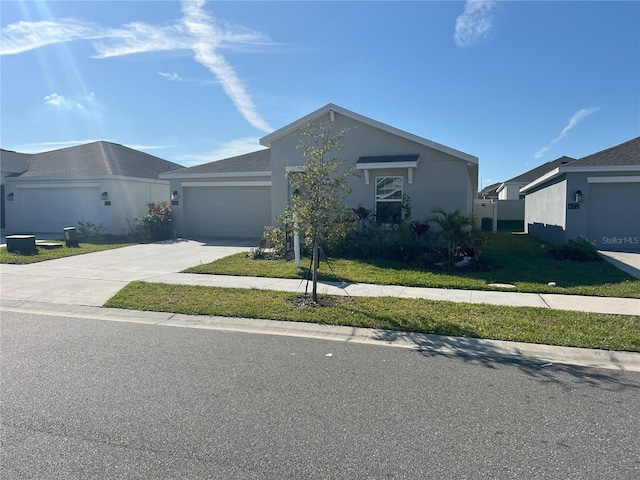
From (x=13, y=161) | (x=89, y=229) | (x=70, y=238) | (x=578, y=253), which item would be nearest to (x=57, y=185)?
(x=89, y=229)

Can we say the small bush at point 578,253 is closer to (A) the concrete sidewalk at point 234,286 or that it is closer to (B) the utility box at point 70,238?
(A) the concrete sidewalk at point 234,286

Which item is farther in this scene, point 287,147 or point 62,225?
point 62,225

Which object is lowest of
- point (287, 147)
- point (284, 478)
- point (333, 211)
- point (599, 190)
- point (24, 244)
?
point (284, 478)

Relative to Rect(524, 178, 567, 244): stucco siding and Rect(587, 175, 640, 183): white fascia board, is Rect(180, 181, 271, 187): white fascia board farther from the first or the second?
Rect(587, 175, 640, 183): white fascia board

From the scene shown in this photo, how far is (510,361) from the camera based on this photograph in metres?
4.95

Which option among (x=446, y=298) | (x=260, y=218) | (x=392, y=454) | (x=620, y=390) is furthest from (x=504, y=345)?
(x=260, y=218)

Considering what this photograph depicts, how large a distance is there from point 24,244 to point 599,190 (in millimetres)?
19248

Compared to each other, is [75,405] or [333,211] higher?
[333,211]

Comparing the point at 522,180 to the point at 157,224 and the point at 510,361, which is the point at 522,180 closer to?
the point at 157,224

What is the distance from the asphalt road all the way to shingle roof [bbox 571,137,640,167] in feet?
40.0

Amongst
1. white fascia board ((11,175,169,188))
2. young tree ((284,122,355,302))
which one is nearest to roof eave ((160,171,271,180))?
white fascia board ((11,175,169,188))

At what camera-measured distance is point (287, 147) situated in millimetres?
15391

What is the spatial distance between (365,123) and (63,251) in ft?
36.6

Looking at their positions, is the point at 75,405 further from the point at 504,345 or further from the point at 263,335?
the point at 504,345
